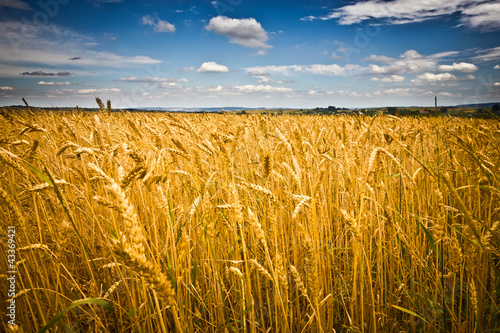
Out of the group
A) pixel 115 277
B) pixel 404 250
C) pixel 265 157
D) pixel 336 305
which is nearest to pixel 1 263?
pixel 115 277

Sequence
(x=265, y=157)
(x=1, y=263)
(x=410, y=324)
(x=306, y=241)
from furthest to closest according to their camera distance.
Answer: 1. (x=1, y=263)
2. (x=410, y=324)
3. (x=265, y=157)
4. (x=306, y=241)

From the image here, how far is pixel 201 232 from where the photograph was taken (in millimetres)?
1411

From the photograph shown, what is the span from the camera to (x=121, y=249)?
544 mm

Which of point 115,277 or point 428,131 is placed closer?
point 115,277

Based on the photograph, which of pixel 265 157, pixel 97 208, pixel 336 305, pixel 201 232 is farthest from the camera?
pixel 97 208

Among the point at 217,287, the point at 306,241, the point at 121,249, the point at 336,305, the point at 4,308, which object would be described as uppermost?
the point at 121,249

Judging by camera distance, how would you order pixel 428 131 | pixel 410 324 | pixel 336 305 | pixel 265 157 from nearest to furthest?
pixel 265 157 → pixel 410 324 → pixel 336 305 → pixel 428 131

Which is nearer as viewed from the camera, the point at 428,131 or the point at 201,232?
the point at 201,232

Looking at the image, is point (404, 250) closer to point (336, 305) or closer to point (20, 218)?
point (336, 305)

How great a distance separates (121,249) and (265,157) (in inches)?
29.0

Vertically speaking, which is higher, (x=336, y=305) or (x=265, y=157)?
(x=265, y=157)

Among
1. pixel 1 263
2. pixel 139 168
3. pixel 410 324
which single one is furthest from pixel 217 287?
pixel 1 263

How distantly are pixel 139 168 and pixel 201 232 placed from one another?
0.71 meters

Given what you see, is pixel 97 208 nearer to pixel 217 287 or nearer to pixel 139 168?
pixel 217 287
